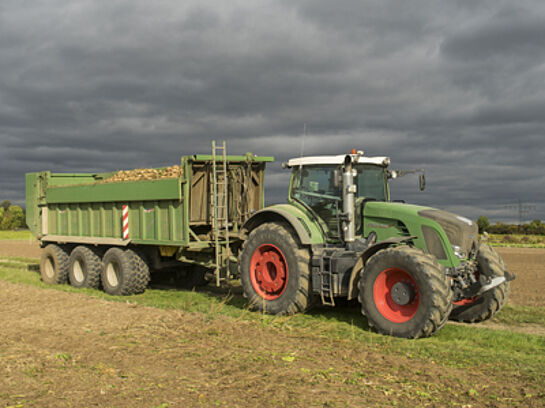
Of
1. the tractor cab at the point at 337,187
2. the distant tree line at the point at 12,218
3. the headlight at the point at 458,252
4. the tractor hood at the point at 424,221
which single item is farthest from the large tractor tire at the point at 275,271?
the distant tree line at the point at 12,218

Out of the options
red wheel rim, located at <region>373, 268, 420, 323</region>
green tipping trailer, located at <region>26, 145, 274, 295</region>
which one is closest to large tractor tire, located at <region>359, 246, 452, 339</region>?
red wheel rim, located at <region>373, 268, 420, 323</region>

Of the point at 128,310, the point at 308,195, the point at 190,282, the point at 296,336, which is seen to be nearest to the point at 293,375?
the point at 296,336

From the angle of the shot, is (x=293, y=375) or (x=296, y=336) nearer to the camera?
(x=293, y=375)

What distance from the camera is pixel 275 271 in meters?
9.66

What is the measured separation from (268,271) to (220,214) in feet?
7.65

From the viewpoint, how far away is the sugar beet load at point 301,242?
7.98 meters

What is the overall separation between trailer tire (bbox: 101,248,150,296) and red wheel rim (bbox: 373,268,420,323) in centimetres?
656

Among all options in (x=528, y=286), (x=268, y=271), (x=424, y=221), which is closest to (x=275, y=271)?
(x=268, y=271)

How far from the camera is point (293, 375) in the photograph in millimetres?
6004

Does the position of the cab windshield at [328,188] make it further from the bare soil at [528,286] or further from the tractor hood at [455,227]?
the bare soil at [528,286]

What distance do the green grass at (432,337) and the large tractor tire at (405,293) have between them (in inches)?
9.4

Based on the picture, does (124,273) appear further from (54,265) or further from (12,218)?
(12,218)

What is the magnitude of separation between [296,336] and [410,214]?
101 inches

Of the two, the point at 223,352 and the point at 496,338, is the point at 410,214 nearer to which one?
the point at 496,338
